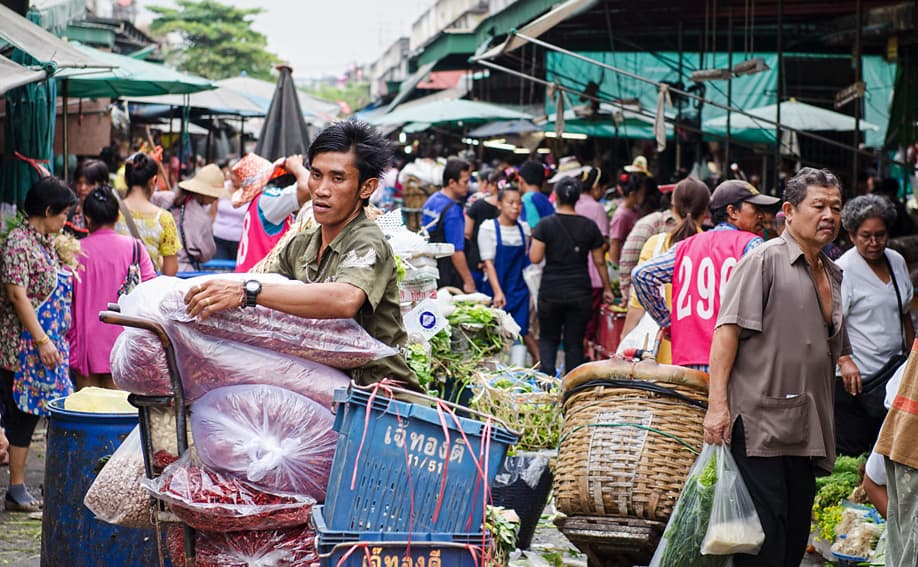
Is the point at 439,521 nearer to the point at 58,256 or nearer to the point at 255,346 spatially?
the point at 255,346

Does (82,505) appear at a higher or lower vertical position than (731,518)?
lower

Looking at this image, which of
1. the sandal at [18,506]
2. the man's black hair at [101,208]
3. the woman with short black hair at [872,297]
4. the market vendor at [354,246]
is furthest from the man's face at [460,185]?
the market vendor at [354,246]

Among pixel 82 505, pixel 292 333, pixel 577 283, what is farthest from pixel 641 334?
pixel 292 333

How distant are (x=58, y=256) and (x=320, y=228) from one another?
3.78m

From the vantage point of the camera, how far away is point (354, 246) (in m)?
4.02

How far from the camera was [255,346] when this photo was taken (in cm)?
387

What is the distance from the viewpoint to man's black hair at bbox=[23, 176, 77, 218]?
24.1 ft

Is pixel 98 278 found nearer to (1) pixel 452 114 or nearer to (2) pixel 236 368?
(2) pixel 236 368

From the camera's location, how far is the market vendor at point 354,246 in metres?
3.90

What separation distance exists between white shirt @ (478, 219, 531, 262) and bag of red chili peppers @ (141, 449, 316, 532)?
7.94 m

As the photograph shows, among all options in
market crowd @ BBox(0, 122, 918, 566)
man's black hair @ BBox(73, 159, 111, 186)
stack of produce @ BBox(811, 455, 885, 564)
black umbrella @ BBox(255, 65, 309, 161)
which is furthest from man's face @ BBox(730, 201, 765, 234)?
man's black hair @ BBox(73, 159, 111, 186)

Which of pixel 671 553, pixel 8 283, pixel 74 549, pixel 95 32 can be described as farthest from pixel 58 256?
pixel 95 32

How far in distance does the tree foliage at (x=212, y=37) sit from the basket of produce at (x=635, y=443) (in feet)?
196

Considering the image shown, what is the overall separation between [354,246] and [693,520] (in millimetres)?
2063
